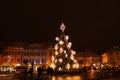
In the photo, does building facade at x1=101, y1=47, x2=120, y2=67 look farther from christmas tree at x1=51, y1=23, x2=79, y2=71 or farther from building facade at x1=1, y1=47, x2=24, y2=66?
christmas tree at x1=51, y1=23, x2=79, y2=71

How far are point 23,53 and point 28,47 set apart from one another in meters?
3.21

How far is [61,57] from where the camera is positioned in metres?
46.6

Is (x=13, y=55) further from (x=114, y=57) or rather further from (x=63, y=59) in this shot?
(x=63, y=59)

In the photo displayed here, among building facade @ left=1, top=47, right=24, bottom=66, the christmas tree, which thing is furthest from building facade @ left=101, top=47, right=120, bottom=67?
the christmas tree

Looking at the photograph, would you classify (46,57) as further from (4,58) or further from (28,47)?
(4,58)

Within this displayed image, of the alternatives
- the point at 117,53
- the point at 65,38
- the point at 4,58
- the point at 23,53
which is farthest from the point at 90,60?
the point at 65,38

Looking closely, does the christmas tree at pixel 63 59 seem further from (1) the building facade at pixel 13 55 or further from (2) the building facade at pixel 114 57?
(2) the building facade at pixel 114 57

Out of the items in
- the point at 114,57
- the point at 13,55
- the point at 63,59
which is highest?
the point at 13,55

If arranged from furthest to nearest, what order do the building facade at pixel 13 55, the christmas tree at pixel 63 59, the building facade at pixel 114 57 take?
the building facade at pixel 114 57 → the building facade at pixel 13 55 → the christmas tree at pixel 63 59

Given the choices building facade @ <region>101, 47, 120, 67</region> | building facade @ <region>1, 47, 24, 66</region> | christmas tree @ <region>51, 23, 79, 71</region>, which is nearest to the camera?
christmas tree @ <region>51, 23, 79, 71</region>

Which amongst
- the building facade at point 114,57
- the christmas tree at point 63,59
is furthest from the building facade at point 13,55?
the christmas tree at point 63,59

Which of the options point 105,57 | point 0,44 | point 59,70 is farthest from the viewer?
point 105,57

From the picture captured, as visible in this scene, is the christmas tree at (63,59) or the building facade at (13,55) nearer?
the christmas tree at (63,59)

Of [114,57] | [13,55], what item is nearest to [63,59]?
[13,55]
